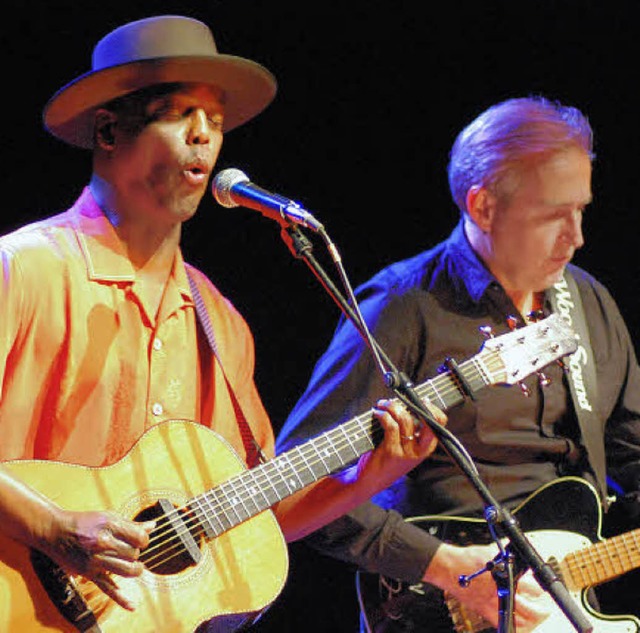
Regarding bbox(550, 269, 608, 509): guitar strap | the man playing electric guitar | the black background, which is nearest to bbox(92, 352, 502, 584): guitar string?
the man playing electric guitar

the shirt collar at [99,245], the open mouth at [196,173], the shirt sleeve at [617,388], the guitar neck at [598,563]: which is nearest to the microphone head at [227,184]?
the open mouth at [196,173]

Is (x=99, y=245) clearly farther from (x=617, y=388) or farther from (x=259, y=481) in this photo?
(x=617, y=388)

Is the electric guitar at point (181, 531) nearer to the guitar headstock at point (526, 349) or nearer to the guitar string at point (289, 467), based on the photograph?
the guitar string at point (289, 467)

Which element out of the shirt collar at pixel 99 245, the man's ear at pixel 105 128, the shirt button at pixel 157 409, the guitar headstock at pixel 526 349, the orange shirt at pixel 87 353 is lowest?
the guitar headstock at pixel 526 349

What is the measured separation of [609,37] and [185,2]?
7.56ft

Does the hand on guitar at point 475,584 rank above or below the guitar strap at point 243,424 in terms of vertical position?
below

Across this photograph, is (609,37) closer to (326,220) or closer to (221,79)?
(326,220)

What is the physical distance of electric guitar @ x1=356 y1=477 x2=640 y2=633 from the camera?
376 cm

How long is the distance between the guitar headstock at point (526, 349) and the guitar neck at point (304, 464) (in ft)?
0.06

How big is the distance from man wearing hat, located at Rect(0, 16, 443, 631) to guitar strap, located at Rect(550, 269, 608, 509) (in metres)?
1.11

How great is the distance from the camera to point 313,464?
10.8 feet

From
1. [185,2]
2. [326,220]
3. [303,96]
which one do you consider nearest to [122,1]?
[185,2]

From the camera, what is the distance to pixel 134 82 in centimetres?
326

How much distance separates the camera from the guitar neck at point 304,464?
10.1 ft
